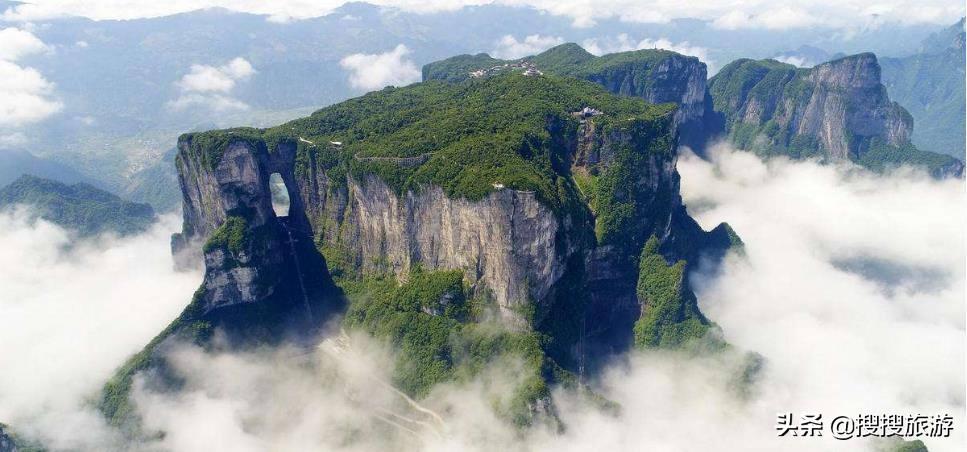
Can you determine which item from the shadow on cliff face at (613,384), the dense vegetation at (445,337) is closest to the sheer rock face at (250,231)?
the shadow on cliff face at (613,384)

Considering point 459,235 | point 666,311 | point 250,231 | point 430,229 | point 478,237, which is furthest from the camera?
point 666,311

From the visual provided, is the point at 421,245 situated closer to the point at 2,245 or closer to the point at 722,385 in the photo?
the point at 722,385

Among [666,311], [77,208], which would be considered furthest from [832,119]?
[77,208]

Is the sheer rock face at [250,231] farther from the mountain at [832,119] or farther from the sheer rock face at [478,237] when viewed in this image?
the mountain at [832,119]

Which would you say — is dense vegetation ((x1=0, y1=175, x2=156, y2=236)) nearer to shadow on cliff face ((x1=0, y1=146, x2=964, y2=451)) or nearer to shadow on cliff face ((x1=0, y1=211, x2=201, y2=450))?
shadow on cliff face ((x1=0, y1=211, x2=201, y2=450))

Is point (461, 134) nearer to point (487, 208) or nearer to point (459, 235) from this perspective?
point (459, 235)

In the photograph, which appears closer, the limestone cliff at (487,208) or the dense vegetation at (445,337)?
the dense vegetation at (445,337)
